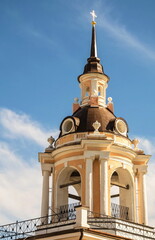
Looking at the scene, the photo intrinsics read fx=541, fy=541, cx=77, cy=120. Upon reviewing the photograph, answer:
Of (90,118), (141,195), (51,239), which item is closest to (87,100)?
(90,118)

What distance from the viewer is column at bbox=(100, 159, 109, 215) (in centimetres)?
2398

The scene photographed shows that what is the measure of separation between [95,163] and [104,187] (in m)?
1.33

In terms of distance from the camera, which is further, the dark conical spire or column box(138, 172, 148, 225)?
the dark conical spire

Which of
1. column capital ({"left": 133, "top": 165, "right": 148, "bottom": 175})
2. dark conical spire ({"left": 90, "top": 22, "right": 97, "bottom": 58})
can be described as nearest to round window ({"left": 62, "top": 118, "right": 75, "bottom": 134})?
Result: column capital ({"left": 133, "top": 165, "right": 148, "bottom": 175})

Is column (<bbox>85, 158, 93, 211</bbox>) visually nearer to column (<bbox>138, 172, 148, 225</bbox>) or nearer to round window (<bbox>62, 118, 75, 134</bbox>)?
round window (<bbox>62, 118, 75, 134</bbox>)

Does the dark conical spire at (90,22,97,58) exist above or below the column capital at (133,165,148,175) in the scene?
above

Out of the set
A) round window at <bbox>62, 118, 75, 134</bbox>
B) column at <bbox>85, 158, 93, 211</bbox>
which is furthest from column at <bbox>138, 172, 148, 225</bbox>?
round window at <bbox>62, 118, 75, 134</bbox>

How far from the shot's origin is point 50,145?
28.0 meters

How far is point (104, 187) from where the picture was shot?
80.2 ft

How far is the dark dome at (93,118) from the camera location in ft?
86.4

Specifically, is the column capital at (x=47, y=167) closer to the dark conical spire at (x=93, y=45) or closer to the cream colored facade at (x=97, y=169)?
the cream colored facade at (x=97, y=169)

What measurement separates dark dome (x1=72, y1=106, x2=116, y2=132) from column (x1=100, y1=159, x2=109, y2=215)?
2.00 metres

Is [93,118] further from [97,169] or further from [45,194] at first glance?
[45,194]

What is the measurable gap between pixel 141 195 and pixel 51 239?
6758mm
